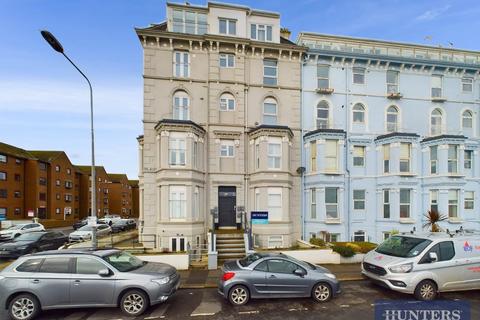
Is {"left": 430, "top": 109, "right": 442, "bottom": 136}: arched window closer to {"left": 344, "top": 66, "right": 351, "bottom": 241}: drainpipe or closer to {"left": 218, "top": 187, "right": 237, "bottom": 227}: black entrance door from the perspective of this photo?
{"left": 344, "top": 66, "right": 351, "bottom": 241}: drainpipe

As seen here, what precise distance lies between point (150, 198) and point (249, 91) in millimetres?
9176

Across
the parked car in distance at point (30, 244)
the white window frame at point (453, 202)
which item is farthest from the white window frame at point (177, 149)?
the white window frame at point (453, 202)

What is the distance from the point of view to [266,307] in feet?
23.4

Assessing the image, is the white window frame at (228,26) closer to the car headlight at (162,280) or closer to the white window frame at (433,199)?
the car headlight at (162,280)

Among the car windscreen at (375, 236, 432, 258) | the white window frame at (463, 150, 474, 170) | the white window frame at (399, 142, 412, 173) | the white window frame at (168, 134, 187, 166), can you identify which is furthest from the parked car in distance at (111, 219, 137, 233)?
the white window frame at (463, 150, 474, 170)

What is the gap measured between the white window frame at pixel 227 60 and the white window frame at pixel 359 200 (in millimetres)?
11813

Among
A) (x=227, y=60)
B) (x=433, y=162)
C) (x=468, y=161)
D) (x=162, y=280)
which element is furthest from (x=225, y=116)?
(x=468, y=161)

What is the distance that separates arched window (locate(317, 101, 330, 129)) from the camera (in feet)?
54.3

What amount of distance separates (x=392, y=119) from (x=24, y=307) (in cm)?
2103

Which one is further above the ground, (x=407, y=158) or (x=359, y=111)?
(x=359, y=111)

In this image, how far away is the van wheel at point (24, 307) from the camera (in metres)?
6.36

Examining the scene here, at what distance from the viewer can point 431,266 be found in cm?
766

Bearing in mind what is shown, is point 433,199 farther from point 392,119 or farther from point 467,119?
point 467,119

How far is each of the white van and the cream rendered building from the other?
6.88 meters
